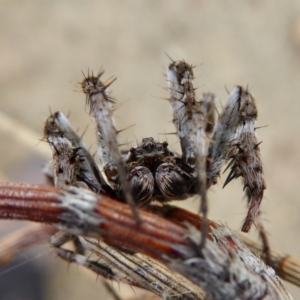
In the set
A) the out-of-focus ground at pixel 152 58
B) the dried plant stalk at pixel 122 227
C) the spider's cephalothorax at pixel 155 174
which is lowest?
the dried plant stalk at pixel 122 227

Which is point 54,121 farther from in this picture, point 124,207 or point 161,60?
point 161,60

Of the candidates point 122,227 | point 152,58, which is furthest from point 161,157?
point 152,58

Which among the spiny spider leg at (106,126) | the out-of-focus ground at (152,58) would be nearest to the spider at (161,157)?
the spiny spider leg at (106,126)

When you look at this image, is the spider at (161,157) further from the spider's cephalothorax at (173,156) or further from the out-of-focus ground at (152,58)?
the out-of-focus ground at (152,58)

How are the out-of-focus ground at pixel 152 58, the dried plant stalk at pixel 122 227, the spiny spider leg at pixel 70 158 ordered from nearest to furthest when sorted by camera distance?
the dried plant stalk at pixel 122 227
the spiny spider leg at pixel 70 158
the out-of-focus ground at pixel 152 58

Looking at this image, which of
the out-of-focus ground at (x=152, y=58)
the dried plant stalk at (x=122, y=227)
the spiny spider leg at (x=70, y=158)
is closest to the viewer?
the dried plant stalk at (x=122, y=227)

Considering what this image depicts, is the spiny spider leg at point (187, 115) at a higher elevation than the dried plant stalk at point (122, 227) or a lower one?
higher

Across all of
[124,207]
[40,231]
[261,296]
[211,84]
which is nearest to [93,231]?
[124,207]

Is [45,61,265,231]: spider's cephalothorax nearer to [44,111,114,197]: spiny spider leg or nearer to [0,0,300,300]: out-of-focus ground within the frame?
[44,111,114,197]: spiny spider leg
